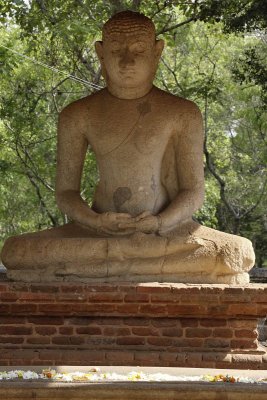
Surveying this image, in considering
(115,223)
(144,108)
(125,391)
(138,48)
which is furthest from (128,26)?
(125,391)

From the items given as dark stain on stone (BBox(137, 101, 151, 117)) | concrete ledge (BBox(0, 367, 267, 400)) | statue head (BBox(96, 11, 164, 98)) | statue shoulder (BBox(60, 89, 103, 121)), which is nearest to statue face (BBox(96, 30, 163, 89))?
statue head (BBox(96, 11, 164, 98))

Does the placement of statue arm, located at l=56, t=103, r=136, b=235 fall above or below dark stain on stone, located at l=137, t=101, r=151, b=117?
below

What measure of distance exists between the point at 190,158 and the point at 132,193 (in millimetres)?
571

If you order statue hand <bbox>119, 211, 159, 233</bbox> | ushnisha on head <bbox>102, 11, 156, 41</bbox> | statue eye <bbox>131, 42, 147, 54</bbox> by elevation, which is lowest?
statue hand <bbox>119, 211, 159, 233</bbox>

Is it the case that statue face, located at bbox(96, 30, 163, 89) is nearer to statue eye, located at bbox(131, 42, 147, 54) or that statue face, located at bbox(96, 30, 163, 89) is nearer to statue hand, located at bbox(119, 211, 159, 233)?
statue eye, located at bbox(131, 42, 147, 54)

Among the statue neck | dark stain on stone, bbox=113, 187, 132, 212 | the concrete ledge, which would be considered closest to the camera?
the concrete ledge

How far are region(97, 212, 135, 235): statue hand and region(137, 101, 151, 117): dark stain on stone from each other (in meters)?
0.95

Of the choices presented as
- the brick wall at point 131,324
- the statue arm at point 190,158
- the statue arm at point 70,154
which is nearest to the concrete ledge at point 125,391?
the brick wall at point 131,324

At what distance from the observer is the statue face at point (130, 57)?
30.6 ft

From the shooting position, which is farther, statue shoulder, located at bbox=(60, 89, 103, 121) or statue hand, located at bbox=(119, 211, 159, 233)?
statue shoulder, located at bbox=(60, 89, 103, 121)

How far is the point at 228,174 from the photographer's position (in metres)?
25.7

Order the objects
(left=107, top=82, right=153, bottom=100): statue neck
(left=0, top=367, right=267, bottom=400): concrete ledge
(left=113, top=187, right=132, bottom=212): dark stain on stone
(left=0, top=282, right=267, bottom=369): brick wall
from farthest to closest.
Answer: (left=107, top=82, right=153, bottom=100): statue neck
(left=113, top=187, right=132, bottom=212): dark stain on stone
(left=0, top=282, right=267, bottom=369): brick wall
(left=0, top=367, right=267, bottom=400): concrete ledge

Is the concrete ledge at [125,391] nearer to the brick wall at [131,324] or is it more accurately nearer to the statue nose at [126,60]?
the brick wall at [131,324]

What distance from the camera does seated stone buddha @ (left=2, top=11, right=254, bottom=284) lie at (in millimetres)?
8766
